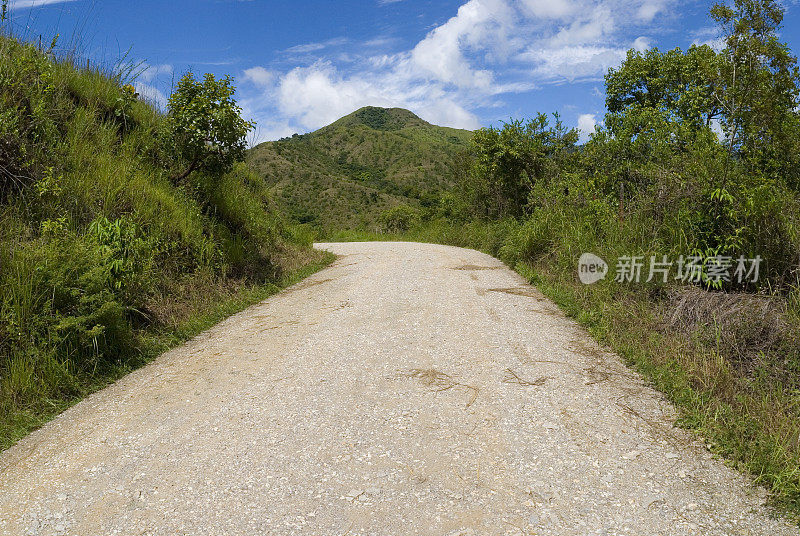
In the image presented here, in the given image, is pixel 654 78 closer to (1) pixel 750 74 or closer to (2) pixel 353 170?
(1) pixel 750 74

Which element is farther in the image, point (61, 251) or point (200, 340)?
point (200, 340)

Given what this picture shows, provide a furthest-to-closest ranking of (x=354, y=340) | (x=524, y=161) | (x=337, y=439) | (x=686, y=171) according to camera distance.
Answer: (x=524, y=161), (x=686, y=171), (x=354, y=340), (x=337, y=439)

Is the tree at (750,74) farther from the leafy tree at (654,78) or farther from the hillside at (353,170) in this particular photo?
the hillside at (353,170)

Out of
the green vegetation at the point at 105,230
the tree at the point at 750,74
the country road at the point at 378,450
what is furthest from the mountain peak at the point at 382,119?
the country road at the point at 378,450

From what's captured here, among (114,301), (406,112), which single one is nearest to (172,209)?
(114,301)

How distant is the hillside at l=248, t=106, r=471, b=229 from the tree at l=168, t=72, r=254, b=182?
30886 mm

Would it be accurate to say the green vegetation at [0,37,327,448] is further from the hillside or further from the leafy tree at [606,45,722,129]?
the hillside

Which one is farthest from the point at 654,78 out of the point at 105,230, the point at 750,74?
the point at 105,230

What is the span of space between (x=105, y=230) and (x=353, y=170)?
93.7 meters

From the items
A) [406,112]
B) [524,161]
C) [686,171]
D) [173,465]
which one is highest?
[406,112]

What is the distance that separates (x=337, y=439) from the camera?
3826mm

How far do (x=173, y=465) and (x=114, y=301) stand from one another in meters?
2.58

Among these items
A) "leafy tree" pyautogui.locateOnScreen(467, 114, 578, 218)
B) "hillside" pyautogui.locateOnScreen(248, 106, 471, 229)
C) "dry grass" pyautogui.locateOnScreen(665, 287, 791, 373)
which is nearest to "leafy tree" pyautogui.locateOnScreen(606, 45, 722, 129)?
"leafy tree" pyautogui.locateOnScreen(467, 114, 578, 218)

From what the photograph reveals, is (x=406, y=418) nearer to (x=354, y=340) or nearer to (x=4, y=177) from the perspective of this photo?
(x=354, y=340)
